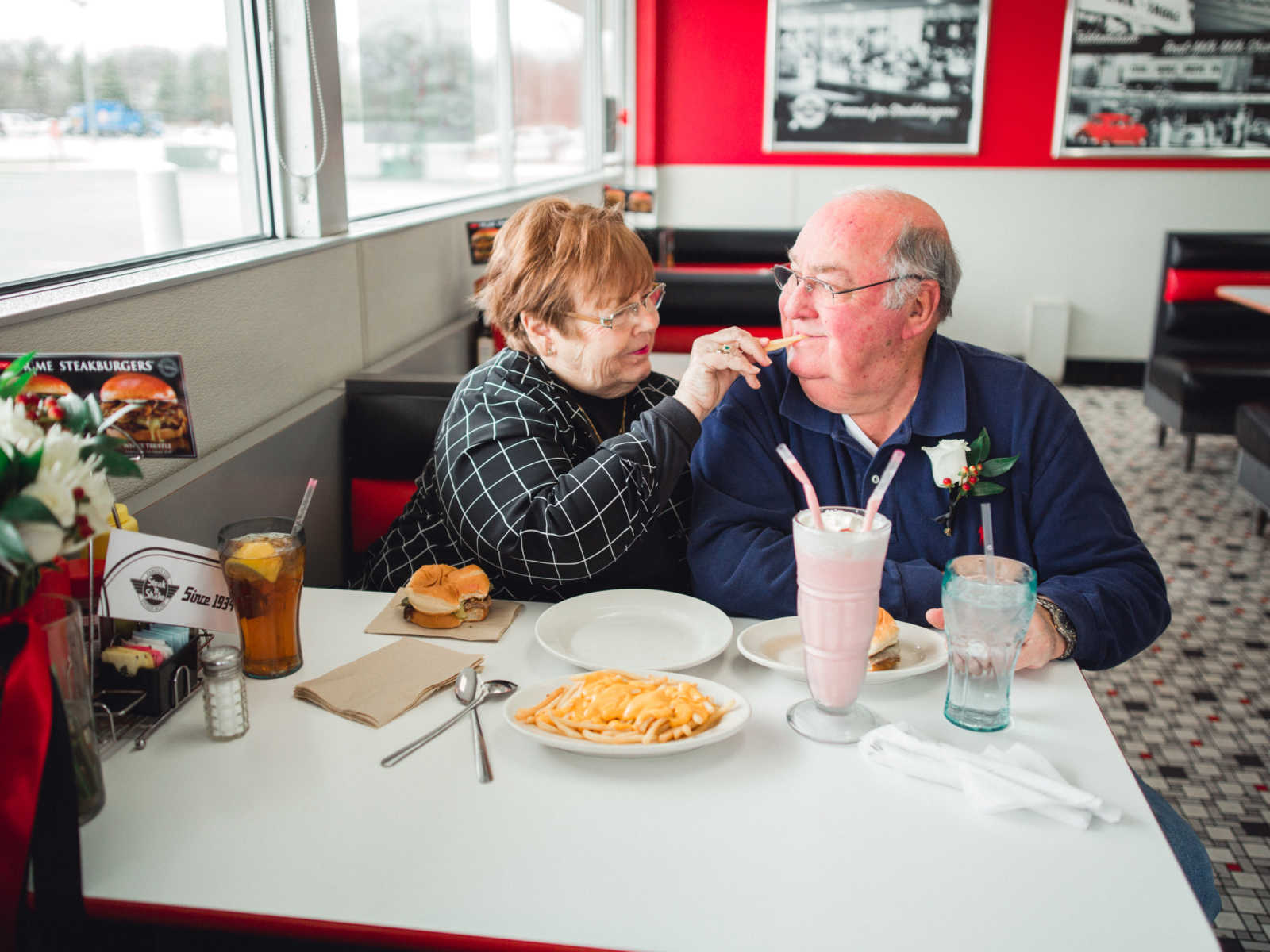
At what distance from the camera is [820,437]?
170cm

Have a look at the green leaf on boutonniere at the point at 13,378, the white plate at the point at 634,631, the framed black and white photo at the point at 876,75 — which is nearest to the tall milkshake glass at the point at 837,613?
the white plate at the point at 634,631

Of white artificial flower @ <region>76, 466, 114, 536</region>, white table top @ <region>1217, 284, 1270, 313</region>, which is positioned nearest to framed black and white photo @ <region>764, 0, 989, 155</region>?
white table top @ <region>1217, 284, 1270, 313</region>

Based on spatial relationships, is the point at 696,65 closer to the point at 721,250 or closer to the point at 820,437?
the point at 721,250

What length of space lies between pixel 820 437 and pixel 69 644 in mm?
1135

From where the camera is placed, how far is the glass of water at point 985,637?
1.15 m

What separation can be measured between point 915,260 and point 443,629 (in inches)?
36.0

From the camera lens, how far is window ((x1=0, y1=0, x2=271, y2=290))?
1.69m

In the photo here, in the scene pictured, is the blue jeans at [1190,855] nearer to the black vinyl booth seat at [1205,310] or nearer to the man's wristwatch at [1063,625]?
the man's wristwatch at [1063,625]

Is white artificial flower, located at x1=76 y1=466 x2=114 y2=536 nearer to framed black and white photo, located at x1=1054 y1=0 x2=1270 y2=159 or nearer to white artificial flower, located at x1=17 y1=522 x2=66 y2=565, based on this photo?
white artificial flower, located at x1=17 y1=522 x2=66 y2=565

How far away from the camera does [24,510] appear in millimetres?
849

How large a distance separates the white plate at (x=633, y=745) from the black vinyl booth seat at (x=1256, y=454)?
11.2 ft

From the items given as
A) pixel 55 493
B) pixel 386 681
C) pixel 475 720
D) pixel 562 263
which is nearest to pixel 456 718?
pixel 475 720

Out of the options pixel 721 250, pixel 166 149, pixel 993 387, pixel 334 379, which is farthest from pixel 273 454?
pixel 721 250

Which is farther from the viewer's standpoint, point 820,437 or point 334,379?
point 334,379
